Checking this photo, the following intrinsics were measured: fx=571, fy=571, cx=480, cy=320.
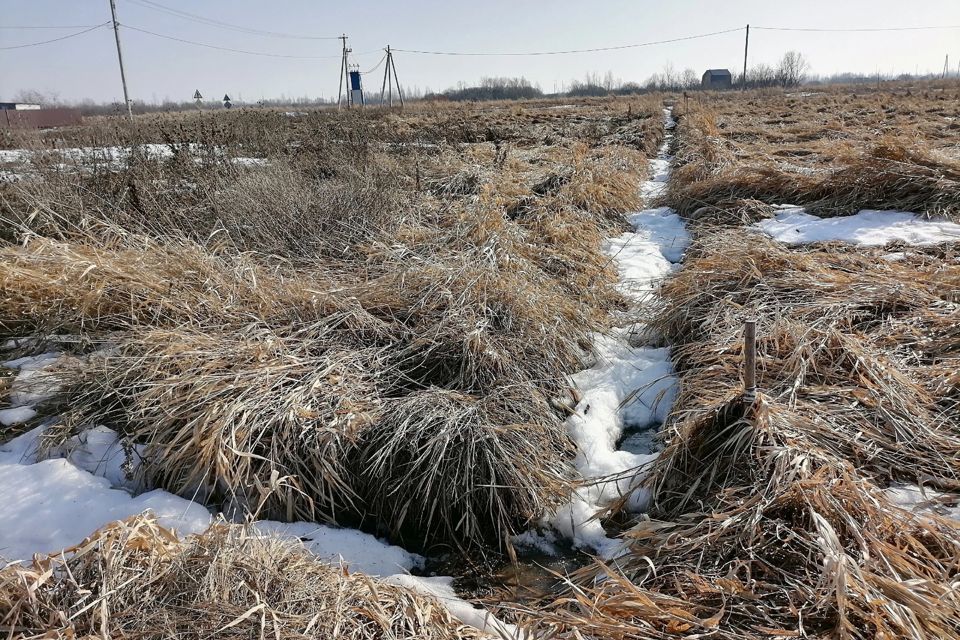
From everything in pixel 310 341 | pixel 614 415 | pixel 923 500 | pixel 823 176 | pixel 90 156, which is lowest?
pixel 614 415

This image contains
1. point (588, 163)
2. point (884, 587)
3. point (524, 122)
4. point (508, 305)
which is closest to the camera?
point (884, 587)

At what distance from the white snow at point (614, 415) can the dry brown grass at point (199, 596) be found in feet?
2.92

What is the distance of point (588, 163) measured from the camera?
8.38 metres

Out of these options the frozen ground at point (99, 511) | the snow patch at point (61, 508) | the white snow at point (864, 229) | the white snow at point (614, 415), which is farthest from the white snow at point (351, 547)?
the white snow at point (864, 229)

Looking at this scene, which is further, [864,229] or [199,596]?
[864,229]

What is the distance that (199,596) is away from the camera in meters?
1.61

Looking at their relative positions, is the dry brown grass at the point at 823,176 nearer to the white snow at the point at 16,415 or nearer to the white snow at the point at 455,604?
the white snow at the point at 455,604

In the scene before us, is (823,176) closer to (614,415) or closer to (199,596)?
Answer: (614,415)

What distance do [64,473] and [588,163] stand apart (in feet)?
24.3

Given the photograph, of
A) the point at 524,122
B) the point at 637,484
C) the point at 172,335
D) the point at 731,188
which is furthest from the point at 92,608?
the point at 524,122

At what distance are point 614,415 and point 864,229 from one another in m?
3.76

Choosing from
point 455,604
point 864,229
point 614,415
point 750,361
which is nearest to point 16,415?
point 455,604

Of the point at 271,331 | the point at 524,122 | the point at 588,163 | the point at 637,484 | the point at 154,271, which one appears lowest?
the point at 637,484

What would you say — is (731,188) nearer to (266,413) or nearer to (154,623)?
(266,413)
